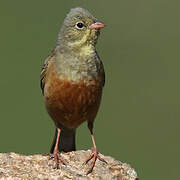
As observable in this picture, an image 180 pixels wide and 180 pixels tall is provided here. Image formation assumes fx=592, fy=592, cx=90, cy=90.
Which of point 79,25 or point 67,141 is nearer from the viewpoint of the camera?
point 79,25

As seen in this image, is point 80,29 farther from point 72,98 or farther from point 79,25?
point 72,98

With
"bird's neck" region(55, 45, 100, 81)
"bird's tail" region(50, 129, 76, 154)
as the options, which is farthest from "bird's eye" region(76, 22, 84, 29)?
"bird's tail" region(50, 129, 76, 154)

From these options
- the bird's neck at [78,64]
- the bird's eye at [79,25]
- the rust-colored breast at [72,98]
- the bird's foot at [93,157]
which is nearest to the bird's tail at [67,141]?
the rust-colored breast at [72,98]

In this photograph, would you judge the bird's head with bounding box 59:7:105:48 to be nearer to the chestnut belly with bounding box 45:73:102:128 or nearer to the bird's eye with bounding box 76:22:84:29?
the bird's eye with bounding box 76:22:84:29

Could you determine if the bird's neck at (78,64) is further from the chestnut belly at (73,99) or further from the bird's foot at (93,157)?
the bird's foot at (93,157)

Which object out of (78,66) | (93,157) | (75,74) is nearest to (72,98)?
(75,74)

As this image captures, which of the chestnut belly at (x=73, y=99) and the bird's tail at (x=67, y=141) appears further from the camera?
the bird's tail at (x=67, y=141)

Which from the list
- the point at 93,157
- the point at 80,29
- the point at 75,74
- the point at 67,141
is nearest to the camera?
the point at 93,157
